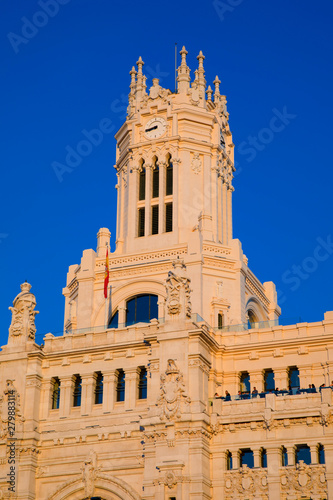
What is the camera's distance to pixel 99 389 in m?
71.9

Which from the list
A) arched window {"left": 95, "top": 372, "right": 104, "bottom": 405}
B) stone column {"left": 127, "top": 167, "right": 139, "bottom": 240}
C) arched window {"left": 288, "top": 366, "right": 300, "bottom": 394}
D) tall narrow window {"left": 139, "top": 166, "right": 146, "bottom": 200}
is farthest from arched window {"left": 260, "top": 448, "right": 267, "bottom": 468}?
tall narrow window {"left": 139, "top": 166, "right": 146, "bottom": 200}

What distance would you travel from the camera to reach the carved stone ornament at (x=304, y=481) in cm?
6206

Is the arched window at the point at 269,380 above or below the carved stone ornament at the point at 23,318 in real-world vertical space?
below

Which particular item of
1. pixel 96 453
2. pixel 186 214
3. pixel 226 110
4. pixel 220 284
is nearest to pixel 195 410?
pixel 96 453

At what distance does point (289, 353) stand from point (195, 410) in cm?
969

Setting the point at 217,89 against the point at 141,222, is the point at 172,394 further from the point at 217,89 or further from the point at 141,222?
the point at 217,89

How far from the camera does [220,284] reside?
79.5m

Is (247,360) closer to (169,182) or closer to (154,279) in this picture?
(154,279)

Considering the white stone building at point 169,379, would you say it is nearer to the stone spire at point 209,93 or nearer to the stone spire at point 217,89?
the stone spire at point 209,93

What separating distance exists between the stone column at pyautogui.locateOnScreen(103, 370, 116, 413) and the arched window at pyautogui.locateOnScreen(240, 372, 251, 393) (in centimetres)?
996

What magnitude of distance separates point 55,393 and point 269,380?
17.2 metres

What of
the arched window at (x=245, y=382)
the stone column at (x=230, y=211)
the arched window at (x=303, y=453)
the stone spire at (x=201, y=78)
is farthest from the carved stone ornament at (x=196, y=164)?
the arched window at (x=303, y=453)

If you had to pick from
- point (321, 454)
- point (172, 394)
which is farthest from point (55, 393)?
point (321, 454)

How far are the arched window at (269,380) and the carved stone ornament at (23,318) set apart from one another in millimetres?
19433
